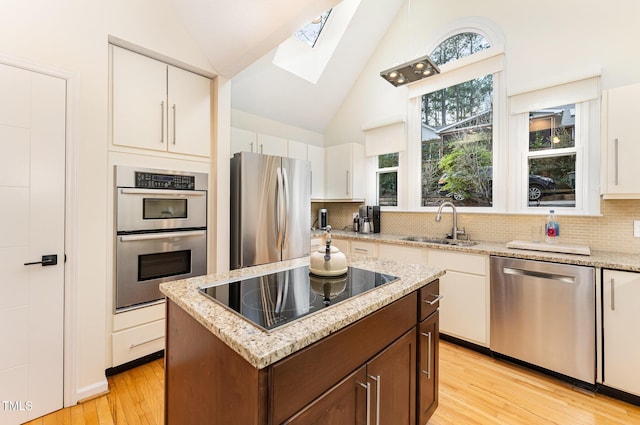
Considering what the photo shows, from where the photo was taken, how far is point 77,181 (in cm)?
185

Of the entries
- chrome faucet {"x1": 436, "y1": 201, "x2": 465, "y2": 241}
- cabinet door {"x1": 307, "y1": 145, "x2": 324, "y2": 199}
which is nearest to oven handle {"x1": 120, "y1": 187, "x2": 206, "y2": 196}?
cabinet door {"x1": 307, "y1": 145, "x2": 324, "y2": 199}

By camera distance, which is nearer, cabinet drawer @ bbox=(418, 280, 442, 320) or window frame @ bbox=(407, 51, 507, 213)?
cabinet drawer @ bbox=(418, 280, 442, 320)

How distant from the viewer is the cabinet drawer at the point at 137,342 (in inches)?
82.4

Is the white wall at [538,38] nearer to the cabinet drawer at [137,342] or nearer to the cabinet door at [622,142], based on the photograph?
the cabinet door at [622,142]

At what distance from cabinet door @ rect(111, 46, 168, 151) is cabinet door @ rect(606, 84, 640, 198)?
3446mm

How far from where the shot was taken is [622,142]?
2010mm

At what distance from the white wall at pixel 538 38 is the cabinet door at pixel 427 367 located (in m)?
2.56

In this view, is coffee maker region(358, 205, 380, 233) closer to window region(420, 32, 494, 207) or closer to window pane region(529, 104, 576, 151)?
window region(420, 32, 494, 207)

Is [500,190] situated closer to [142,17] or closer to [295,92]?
[295,92]

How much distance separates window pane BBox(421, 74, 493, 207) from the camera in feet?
10.1

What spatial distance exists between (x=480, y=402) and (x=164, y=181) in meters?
2.86

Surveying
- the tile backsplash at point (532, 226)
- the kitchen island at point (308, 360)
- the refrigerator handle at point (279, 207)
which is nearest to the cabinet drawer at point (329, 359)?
the kitchen island at point (308, 360)

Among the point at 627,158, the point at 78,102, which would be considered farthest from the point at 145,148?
the point at 627,158

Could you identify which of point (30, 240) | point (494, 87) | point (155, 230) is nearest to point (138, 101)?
point (155, 230)
